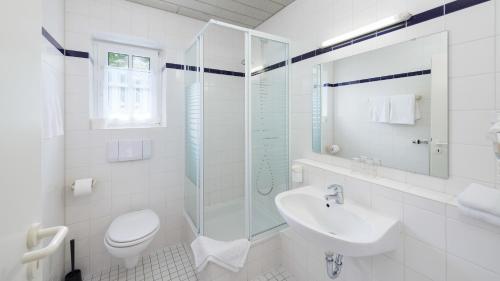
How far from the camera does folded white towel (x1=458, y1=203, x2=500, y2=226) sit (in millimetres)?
824

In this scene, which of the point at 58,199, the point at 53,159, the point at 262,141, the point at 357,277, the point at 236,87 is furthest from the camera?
the point at 236,87

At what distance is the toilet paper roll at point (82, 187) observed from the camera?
1.81m

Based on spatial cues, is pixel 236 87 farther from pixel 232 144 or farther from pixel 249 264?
pixel 249 264

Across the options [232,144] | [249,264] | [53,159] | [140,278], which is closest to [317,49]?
[232,144]

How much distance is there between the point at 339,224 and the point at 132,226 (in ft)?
5.51

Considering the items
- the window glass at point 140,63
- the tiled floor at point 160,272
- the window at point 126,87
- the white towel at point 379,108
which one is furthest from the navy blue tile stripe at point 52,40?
the white towel at point 379,108

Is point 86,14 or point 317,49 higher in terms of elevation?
point 86,14

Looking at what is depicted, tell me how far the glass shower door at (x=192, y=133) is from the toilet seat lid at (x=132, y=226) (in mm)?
362

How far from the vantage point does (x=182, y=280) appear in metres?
1.86

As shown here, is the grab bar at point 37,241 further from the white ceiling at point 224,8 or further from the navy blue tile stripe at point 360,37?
the white ceiling at point 224,8

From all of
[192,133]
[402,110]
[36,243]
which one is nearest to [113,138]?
[192,133]

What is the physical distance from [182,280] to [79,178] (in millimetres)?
1280

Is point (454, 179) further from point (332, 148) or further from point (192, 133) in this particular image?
point (192, 133)

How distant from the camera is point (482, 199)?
2.88 feet
